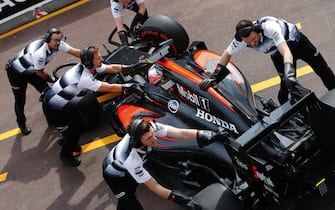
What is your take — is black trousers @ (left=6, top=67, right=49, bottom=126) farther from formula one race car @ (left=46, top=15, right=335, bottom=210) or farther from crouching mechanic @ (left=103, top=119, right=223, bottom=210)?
crouching mechanic @ (left=103, top=119, right=223, bottom=210)

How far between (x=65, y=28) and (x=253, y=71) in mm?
4695

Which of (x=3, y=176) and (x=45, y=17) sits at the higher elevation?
(x=45, y=17)

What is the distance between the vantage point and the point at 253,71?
25.5 ft

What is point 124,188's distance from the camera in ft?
18.0

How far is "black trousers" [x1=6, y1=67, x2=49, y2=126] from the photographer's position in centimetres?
768

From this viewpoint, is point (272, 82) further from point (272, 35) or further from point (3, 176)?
point (3, 176)

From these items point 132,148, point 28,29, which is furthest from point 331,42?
point 28,29

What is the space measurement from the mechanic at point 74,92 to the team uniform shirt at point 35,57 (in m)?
0.64

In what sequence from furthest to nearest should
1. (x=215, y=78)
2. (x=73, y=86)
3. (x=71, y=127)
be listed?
(x=71, y=127) → (x=73, y=86) → (x=215, y=78)

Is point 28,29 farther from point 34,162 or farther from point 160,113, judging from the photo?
point 160,113

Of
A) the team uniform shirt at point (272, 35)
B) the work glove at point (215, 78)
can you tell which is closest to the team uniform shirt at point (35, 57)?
the work glove at point (215, 78)

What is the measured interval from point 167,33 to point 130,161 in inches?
116

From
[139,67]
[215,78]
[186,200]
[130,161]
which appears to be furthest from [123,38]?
[186,200]

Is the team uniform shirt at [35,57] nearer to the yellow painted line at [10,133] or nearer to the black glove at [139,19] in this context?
the black glove at [139,19]
